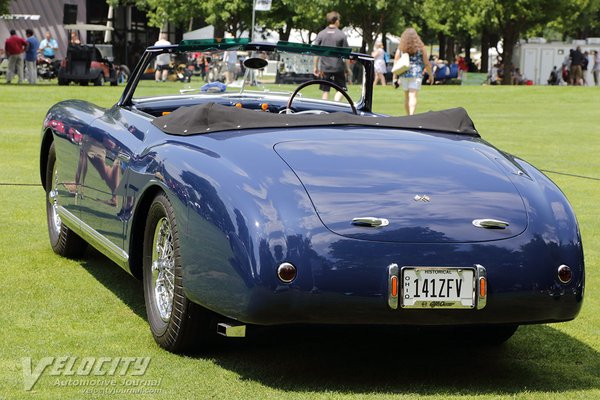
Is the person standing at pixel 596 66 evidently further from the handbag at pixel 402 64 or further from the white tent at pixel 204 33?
the handbag at pixel 402 64

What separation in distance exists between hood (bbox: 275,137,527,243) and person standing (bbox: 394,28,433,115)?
1252 cm

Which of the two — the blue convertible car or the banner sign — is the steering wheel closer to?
the blue convertible car

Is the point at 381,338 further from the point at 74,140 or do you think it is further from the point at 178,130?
the point at 74,140

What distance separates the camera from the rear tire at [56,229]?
7.24 m

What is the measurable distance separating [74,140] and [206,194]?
89.5 inches

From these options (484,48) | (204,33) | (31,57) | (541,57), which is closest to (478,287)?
(31,57)

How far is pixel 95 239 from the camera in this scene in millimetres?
6160

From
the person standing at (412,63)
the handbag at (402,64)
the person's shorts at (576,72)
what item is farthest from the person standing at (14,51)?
the person's shorts at (576,72)

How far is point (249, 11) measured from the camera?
2486 inches

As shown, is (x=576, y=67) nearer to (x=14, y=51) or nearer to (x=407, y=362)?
(x=14, y=51)

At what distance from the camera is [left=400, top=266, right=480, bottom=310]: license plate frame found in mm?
4426

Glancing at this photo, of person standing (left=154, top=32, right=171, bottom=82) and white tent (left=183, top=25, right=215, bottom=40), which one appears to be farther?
white tent (left=183, top=25, right=215, bottom=40)

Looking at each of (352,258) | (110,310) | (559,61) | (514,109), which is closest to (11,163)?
(110,310)

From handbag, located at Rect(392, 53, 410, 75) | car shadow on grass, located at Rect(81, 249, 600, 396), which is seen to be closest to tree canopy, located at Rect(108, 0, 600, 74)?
handbag, located at Rect(392, 53, 410, 75)
